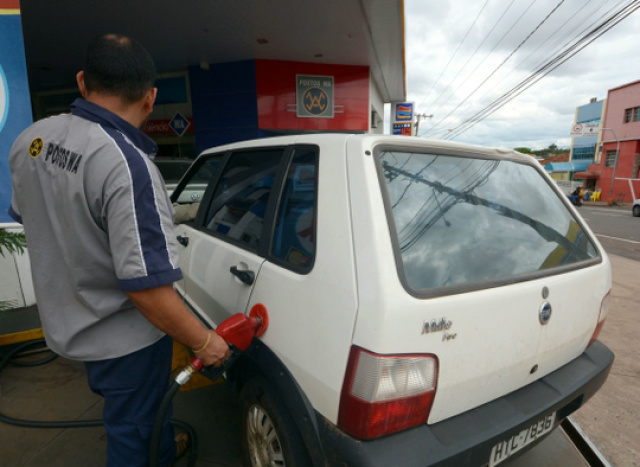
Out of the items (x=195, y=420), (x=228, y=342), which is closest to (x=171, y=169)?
(x=195, y=420)

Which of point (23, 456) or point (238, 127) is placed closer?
point (23, 456)

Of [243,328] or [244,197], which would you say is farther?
[244,197]

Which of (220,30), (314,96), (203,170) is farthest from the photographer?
(314,96)

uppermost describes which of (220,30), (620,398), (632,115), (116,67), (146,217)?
(632,115)

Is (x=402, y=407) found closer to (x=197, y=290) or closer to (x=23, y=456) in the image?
(x=197, y=290)

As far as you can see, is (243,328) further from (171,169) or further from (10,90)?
(171,169)

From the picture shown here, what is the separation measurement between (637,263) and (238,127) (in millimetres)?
9887

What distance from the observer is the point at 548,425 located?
1.57m

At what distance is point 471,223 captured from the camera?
1.58 meters

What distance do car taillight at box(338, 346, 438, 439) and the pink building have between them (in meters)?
36.3

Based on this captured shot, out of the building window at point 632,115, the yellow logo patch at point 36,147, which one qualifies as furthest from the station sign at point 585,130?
the yellow logo patch at point 36,147

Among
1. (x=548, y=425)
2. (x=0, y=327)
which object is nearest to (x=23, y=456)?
(x=0, y=327)

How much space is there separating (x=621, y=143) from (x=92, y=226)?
40.2m

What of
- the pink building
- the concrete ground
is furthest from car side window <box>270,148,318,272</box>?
the pink building
